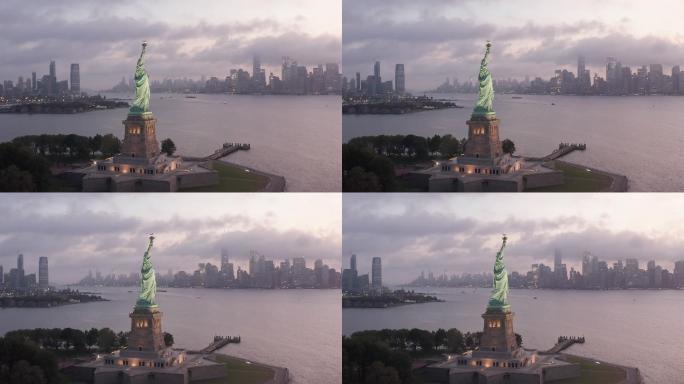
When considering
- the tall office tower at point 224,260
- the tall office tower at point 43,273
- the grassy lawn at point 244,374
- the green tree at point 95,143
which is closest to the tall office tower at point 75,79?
the green tree at point 95,143

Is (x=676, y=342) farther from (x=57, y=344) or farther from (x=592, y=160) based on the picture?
(x=57, y=344)

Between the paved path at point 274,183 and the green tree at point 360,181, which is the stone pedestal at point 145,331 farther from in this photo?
the green tree at point 360,181

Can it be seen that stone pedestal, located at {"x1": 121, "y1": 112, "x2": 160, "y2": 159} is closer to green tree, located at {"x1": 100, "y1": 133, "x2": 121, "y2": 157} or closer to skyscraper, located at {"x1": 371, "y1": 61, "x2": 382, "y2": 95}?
green tree, located at {"x1": 100, "y1": 133, "x2": 121, "y2": 157}

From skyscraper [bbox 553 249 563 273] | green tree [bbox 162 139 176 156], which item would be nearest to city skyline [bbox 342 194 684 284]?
skyscraper [bbox 553 249 563 273]

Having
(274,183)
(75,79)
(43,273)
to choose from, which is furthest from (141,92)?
(43,273)

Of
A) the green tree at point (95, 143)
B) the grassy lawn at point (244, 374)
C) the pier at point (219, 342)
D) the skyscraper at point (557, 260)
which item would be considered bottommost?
the grassy lawn at point (244, 374)

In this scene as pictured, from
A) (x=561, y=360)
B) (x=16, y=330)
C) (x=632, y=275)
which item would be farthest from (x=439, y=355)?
(x=16, y=330)

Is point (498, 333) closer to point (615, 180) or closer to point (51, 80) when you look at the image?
point (615, 180)
